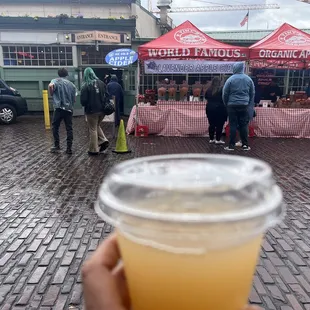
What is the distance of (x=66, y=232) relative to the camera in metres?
4.05

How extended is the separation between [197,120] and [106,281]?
10.1 metres

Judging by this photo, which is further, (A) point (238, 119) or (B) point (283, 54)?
(B) point (283, 54)

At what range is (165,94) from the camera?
552 inches

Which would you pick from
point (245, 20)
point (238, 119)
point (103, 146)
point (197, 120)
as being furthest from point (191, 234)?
point (245, 20)

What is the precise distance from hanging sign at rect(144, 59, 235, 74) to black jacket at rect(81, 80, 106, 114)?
4973 millimetres

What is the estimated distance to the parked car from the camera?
13.5m

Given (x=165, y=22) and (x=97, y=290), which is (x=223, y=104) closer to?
(x=97, y=290)

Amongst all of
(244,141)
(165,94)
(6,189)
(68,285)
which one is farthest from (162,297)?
(165,94)

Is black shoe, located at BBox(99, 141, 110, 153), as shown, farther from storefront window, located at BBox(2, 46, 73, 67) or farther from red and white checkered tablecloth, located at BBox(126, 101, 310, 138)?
storefront window, located at BBox(2, 46, 73, 67)

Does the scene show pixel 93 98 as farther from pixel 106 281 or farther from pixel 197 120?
pixel 106 281

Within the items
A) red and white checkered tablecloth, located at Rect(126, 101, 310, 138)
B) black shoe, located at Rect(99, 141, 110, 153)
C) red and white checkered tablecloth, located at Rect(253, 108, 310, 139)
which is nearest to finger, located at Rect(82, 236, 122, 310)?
black shoe, located at Rect(99, 141, 110, 153)

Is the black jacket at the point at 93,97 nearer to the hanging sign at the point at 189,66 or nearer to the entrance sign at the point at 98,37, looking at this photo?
the hanging sign at the point at 189,66

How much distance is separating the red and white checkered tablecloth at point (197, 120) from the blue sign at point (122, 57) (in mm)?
2561

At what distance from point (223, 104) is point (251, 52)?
201 cm
